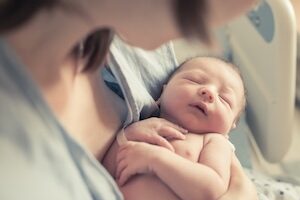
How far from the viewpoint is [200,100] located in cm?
98

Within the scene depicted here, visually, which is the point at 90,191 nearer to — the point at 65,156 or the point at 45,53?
the point at 65,156

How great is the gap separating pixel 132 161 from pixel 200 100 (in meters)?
0.21

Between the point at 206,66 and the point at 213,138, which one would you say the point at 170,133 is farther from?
the point at 206,66

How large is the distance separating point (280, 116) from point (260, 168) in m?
0.16

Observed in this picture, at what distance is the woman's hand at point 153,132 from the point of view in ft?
2.85

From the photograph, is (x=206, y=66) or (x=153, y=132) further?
(x=206, y=66)

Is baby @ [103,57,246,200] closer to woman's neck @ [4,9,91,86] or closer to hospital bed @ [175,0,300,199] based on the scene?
hospital bed @ [175,0,300,199]

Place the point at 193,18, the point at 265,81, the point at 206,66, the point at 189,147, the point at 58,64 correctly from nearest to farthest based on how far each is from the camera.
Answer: the point at 193,18 < the point at 58,64 < the point at 189,147 < the point at 206,66 < the point at 265,81

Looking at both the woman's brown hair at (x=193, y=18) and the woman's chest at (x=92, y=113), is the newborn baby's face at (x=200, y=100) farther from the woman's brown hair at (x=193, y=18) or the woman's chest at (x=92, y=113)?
the woman's brown hair at (x=193, y=18)

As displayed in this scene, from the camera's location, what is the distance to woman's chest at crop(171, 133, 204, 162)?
35.4 inches

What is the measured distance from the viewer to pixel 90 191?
27.1 inches

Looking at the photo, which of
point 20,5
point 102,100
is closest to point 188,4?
point 20,5

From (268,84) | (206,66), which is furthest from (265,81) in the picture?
(206,66)

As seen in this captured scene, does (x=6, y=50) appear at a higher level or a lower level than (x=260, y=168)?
higher
